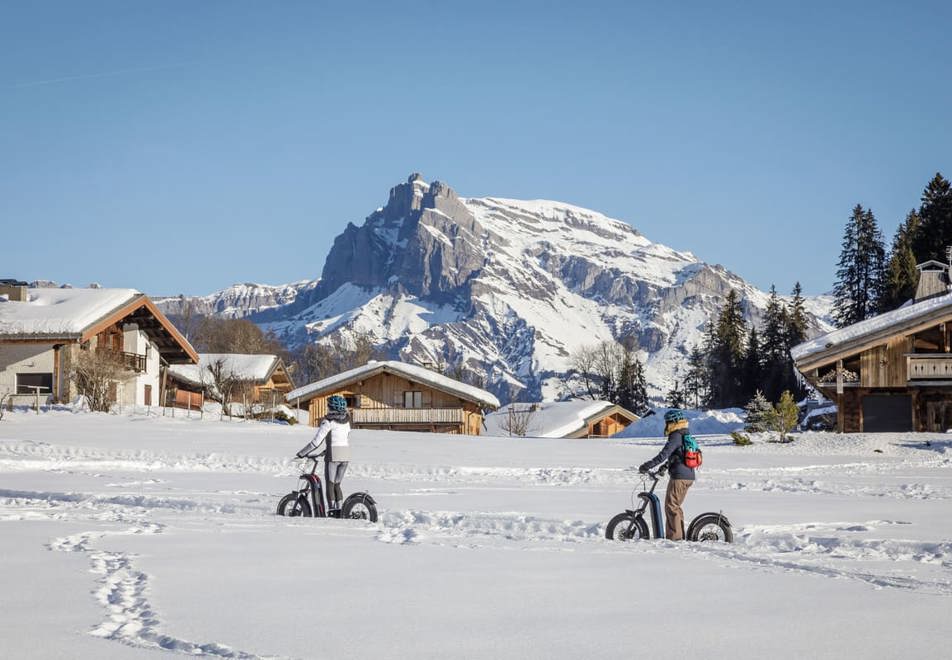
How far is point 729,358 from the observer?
8675cm

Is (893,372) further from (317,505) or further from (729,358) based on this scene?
(729,358)

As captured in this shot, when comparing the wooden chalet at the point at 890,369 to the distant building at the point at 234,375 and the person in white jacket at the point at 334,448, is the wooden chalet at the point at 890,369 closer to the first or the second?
the person in white jacket at the point at 334,448

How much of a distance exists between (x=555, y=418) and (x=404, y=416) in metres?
19.1

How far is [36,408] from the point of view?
3884cm

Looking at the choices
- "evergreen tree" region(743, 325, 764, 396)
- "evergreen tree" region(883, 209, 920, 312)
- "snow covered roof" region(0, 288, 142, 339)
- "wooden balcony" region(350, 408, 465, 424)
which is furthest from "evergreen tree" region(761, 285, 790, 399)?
"snow covered roof" region(0, 288, 142, 339)

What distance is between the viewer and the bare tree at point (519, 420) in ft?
230

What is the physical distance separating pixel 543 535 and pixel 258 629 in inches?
267

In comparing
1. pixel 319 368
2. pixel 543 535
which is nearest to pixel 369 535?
pixel 543 535

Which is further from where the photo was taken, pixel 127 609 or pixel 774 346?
pixel 774 346

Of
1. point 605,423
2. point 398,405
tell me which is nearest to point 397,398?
point 398,405

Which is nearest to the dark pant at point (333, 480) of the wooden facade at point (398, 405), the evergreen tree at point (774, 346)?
the wooden facade at point (398, 405)

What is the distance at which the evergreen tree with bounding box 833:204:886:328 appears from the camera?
83688 millimetres

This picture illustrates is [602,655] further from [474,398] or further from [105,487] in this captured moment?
[474,398]

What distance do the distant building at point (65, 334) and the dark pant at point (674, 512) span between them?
1437 inches
